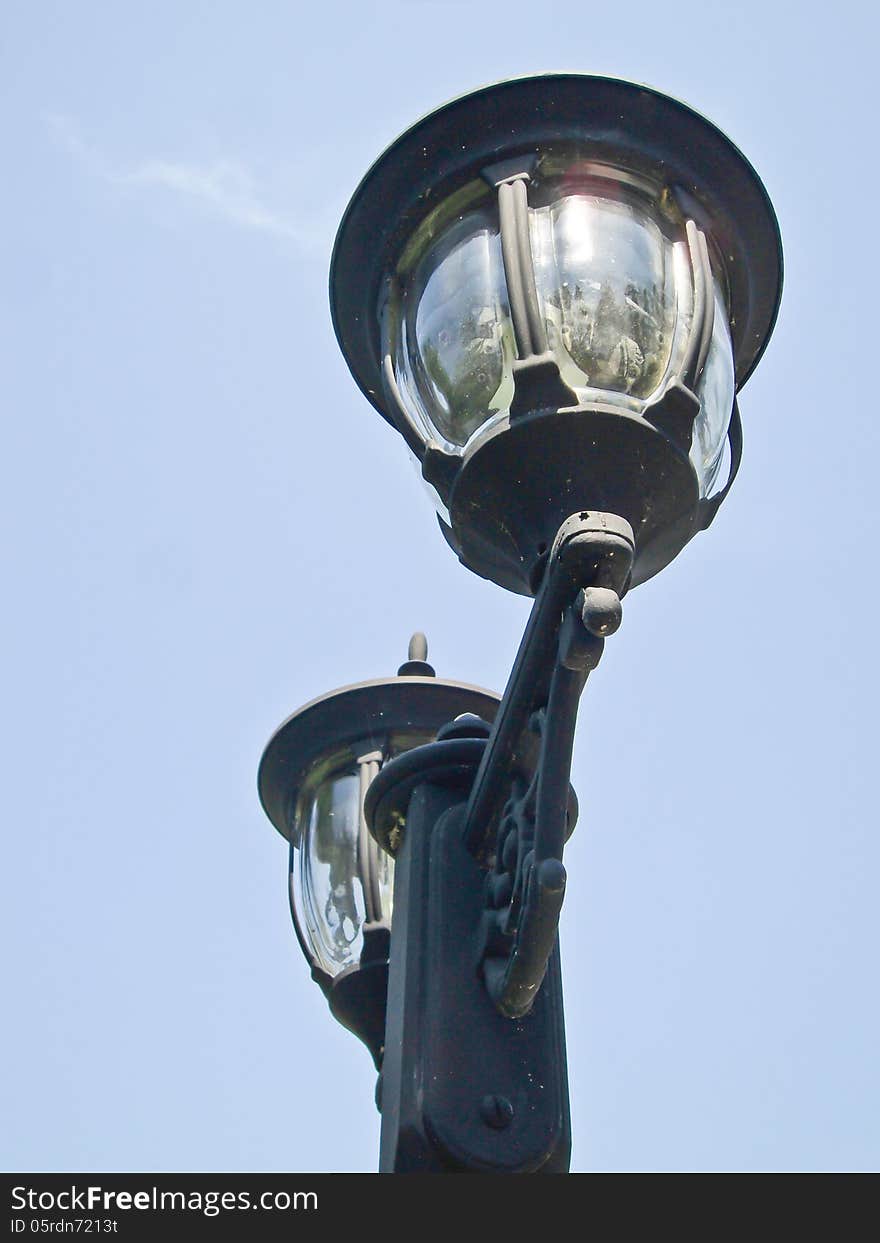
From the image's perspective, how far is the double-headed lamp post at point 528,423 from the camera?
86.4 inches

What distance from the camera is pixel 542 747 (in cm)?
218

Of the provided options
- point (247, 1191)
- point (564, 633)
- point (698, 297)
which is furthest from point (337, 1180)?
point (698, 297)

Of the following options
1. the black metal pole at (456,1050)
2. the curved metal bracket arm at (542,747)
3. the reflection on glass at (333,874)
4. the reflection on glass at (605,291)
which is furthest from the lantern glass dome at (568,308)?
the reflection on glass at (333,874)

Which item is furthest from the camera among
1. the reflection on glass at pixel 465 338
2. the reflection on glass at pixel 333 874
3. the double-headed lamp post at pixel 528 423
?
the reflection on glass at pixel 333 874

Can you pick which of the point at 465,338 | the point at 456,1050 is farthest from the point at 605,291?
the point at 456,1050

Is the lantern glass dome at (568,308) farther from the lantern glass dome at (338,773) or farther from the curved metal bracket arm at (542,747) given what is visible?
the lantern glass dome at (338,773)

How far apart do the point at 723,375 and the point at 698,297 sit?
151 mm

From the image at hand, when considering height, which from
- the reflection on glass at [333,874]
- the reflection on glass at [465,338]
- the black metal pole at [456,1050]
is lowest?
the black metal pole at [456,1050]

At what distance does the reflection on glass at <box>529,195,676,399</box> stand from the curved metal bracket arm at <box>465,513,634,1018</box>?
9.6 inches

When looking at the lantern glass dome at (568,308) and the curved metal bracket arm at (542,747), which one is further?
the lantern glass dome at (568,308)

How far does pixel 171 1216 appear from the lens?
88.5 inches

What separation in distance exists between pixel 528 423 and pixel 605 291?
9.8 inches

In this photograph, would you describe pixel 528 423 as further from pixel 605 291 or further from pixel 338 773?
pixel 338 773

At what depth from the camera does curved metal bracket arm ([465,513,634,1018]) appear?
2.09 meters
